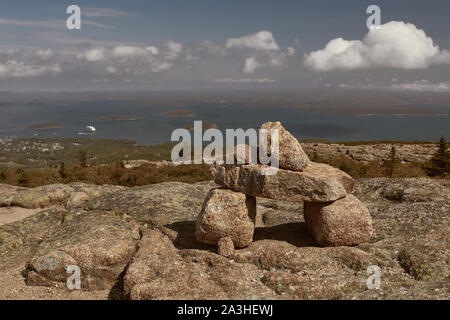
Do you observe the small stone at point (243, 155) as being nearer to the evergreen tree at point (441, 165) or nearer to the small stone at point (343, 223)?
the small stone at point (343, 223)

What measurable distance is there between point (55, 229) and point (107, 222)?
3156 mm

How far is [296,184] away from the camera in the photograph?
12.4 m

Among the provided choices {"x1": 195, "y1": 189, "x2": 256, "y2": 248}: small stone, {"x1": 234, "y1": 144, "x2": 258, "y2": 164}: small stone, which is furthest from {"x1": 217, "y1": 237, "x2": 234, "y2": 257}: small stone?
{"x1": 234, "y1": 144, "x2": 258, "y2": 164}: small stone

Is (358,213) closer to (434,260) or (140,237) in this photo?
(434,260)

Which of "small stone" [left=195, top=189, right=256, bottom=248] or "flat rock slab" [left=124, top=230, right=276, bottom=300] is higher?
"small stone" [left=195, top=189, right=256, bottom=248]

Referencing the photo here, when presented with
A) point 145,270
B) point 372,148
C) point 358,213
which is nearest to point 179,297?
point 145,270

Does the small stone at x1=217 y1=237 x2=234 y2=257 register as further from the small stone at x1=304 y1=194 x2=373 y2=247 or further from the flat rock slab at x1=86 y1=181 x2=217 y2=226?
the flat rock slab at x1=86 y1=181 x2=217 y2=226

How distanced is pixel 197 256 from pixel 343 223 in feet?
20.3

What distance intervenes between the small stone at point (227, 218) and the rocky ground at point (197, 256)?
0.76 m

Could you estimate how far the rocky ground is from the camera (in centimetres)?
1066

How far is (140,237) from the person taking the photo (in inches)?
581

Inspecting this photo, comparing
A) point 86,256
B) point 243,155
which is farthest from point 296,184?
point 86,256

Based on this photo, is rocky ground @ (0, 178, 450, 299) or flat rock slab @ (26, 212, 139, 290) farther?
flat rock slab @ (26, 212, 139, 290)

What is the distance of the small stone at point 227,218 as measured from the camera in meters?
13.0
